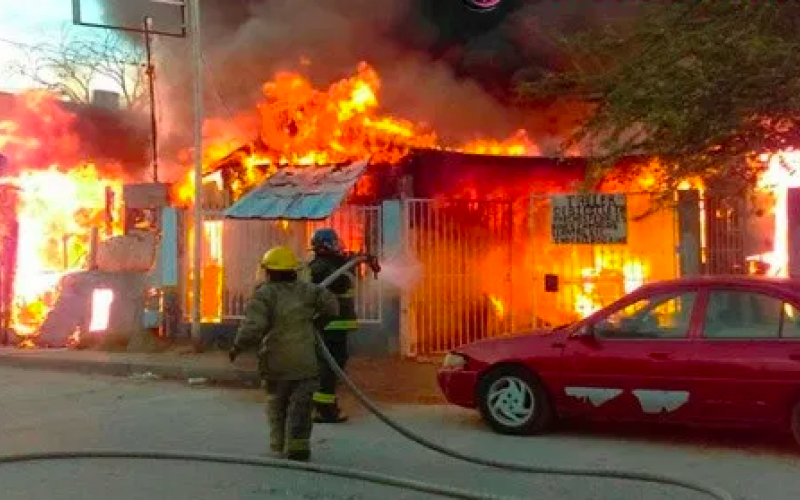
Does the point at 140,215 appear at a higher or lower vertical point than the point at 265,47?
lower

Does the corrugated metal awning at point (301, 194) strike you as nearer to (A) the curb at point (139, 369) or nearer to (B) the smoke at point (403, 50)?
(B) the smoke at point (403, 50)

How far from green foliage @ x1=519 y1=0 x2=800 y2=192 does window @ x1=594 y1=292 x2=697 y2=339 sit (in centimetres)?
193

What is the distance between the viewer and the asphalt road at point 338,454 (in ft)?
19.3

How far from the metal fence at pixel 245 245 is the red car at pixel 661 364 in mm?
4833

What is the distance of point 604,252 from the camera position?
38.2 feet

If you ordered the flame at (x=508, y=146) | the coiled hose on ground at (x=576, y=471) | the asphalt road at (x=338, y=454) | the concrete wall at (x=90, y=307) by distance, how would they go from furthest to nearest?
1. the flame at (x=508, y=146)
2. the concrete wall at (x=90, y=307)
3. the asphalt road at (x=338, y=454)
4. the coiled hose on ground at (x=576, y=471)

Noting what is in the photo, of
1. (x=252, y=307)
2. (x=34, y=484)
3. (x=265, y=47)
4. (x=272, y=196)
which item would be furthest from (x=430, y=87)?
(x=34, y=484)

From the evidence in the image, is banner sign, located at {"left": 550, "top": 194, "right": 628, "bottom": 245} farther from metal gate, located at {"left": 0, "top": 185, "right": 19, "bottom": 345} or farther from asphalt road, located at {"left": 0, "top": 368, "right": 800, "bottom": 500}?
metal gate, located at {"left": 0, "top": 185, "right": 19, "bottom": 345}

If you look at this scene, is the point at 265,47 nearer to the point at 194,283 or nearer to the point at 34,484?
the point at 194,283

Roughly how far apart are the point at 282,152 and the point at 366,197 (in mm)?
1449

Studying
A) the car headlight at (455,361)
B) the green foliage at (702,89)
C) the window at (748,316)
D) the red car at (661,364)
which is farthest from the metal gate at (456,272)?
the window at (748,316)

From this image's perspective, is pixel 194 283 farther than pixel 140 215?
No

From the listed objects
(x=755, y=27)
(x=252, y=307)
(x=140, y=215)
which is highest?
(x=755, y=27)

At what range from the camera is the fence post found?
11.1 m
